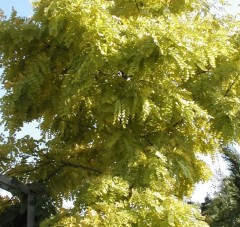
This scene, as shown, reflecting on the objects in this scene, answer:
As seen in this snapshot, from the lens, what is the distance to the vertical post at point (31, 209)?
4.84m

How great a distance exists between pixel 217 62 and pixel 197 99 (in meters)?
0.56

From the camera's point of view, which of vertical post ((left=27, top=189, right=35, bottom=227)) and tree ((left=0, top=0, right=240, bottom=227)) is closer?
tree ((left=0, top=0, right=240, bottom=227))

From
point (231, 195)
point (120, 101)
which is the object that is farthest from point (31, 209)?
point (231, 195)

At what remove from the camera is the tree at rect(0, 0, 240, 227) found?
3857 mm

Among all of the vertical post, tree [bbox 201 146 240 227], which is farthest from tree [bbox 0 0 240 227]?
tree [bbox 201 146 240 227]

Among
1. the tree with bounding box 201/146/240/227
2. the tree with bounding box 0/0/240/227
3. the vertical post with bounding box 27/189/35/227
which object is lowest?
the vertical post with bounding box 27/189/35/227

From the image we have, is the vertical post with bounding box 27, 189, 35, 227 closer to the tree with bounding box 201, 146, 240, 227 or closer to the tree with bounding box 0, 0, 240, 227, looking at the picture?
the tree with bounding box 0, 0, 240, 227

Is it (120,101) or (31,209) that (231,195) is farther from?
(120,101)

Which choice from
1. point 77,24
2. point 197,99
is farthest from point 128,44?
point 197,99

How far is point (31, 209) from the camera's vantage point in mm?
4938

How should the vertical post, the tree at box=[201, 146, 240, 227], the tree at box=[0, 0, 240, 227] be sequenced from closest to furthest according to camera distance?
the tree at box=[0, 0, 240, 227] → the vertical post → the tree at box=[201, 146, 240, 227]

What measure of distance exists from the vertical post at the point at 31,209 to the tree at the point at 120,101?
0.27m

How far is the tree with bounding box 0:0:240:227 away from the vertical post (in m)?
0.27

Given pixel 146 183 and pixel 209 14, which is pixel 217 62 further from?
pixel 146 183
